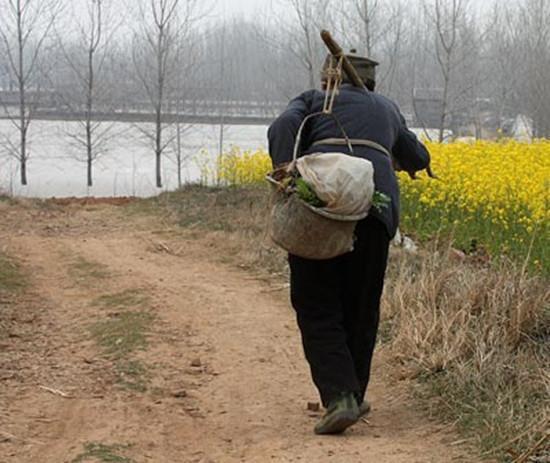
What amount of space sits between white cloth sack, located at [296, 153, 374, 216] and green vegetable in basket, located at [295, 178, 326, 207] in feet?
0.05

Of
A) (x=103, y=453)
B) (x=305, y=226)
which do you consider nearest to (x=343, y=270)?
(x=305, y=226)

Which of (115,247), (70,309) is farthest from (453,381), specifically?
(115,247)

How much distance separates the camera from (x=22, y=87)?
2002cm

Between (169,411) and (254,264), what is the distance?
4538 mm

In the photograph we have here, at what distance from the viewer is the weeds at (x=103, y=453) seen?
3.97m

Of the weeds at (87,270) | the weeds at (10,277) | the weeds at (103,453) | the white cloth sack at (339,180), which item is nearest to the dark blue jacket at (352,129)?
the white cloth sack at (339,180)

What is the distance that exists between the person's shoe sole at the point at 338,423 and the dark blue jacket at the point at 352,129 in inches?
31.0

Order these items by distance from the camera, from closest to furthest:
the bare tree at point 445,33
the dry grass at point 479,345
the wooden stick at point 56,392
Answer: the dry grass at point 479,345
the wooden stick at point 56,392
the bare tree at point 445,33

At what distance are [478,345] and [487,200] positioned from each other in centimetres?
472

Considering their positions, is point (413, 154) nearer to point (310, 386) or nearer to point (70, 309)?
point (310, 386)

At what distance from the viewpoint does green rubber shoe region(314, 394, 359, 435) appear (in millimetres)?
4234

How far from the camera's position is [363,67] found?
14.8ft

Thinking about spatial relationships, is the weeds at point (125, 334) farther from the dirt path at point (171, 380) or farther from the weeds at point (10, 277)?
the weeds at point (10, 277)

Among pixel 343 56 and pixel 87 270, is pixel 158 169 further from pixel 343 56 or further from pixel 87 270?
pixel 343 56
